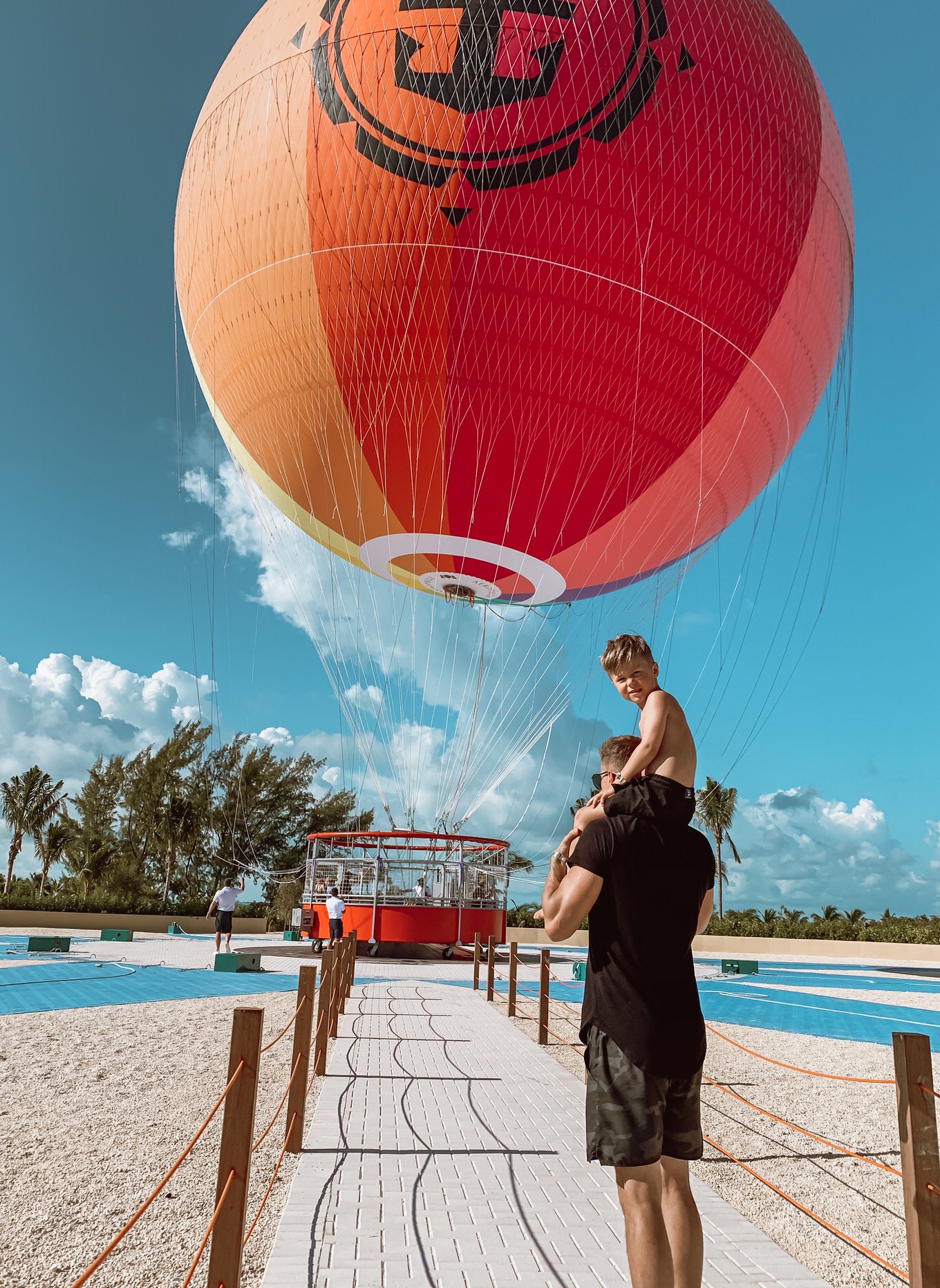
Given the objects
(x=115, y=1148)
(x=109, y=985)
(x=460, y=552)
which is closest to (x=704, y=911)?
(x=115, y=1148)

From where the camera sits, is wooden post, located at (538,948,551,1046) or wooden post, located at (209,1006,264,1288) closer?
wooden post, located at (209,1006,264,1288)

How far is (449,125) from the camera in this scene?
37.1ft

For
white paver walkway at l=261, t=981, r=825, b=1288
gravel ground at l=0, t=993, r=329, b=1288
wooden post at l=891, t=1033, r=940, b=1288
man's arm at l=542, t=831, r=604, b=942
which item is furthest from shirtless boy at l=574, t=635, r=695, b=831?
gravel ground at l=0, t=993, r=329, b=1288

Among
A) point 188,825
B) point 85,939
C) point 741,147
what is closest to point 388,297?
point 741,147

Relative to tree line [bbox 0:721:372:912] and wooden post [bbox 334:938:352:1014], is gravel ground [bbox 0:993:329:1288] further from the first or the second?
tree line [bbox 0:721:372:912]

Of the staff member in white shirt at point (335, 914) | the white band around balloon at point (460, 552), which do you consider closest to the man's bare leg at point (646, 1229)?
the white band around balloon at point (460, 552)

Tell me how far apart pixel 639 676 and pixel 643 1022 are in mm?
1160

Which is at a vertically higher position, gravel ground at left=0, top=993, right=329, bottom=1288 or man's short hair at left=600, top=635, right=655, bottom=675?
man's short hair at left=600, top=635, right=655, bottom=675

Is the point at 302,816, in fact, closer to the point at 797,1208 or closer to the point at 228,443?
the point at 228,443

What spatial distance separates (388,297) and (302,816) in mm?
47367

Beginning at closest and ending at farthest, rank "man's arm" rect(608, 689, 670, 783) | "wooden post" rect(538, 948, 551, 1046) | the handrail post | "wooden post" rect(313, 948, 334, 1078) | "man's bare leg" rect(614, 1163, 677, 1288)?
1. "man's bare leg" rect(614, 1163, 677, 1288)
2. "man's arm" rect(608, 689, 670, 783)
3. "wooden post" rect(313, 948, 334, 1078)
4. the handrail post
5. "wooden post" rect(538, 948, 551, 1046)

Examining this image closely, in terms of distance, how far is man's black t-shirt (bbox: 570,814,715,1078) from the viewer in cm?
271

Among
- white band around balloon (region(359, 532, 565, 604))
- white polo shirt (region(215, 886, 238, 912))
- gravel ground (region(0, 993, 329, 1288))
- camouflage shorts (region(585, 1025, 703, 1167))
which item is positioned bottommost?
gravel ground (region(0, 993, 329, 1288))

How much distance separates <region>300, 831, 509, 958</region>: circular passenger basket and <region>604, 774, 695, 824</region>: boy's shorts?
17873 mm
